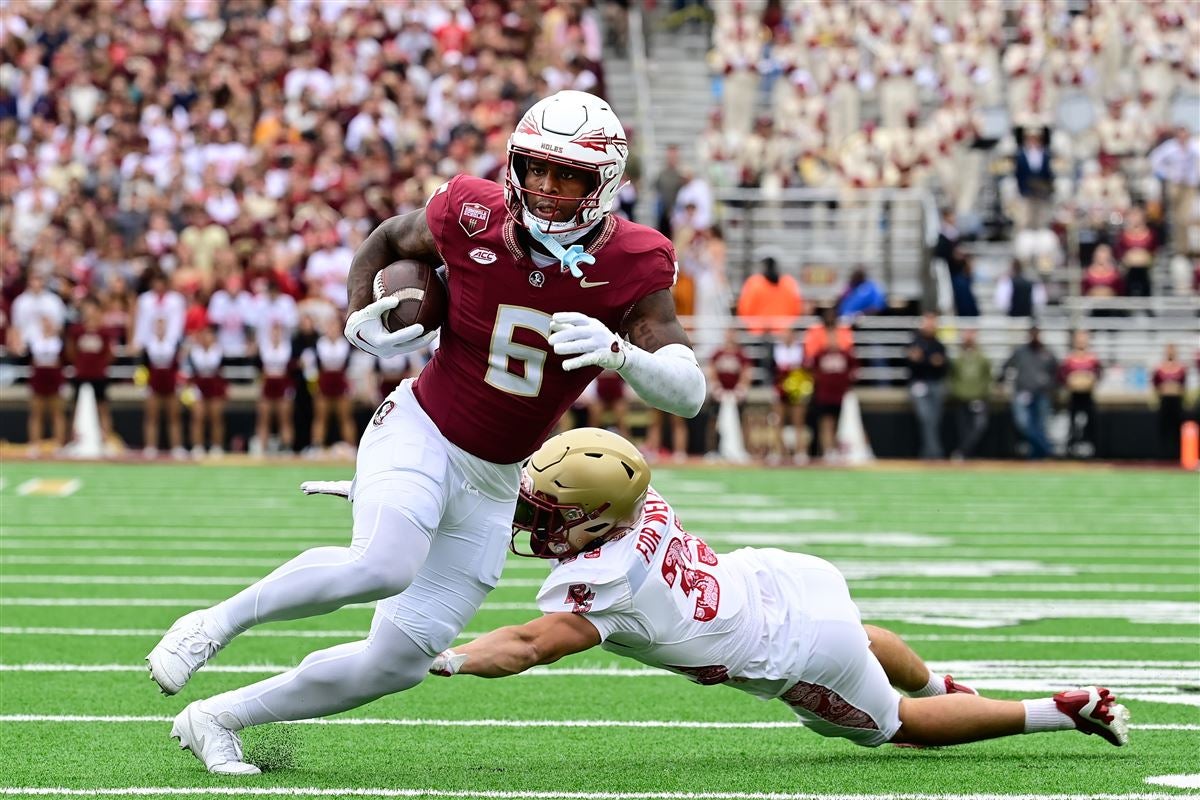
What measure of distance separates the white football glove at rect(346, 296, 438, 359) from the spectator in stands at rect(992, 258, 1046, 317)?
47.4ft

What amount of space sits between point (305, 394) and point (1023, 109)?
8787 millimetres

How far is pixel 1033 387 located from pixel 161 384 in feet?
26.3

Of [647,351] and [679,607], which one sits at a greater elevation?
[647,351]

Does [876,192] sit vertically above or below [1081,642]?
above

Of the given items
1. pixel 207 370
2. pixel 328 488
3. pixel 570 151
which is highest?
pixel 570 151

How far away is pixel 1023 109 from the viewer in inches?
801

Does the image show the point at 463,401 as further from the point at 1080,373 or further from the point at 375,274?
the point at 1080,373

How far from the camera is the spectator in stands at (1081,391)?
17.3 metres

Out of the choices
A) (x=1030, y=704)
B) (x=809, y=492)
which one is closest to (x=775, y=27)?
(x=809, y=492)

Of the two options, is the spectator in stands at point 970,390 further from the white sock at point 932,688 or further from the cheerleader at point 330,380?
the white sock at point 932,688

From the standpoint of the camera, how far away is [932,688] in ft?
16.2

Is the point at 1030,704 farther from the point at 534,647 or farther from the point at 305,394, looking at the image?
the point at 305,394

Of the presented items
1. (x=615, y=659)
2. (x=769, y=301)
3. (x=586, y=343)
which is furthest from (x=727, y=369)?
(x=586, y=343)

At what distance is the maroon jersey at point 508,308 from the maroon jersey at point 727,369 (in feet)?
40.3
